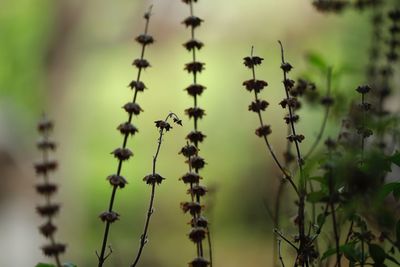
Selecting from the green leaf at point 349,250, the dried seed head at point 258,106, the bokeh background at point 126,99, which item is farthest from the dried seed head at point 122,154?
the bokeh background at point 126,99

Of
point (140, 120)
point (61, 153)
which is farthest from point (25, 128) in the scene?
point (140, 120)

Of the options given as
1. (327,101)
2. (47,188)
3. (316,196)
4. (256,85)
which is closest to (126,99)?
(327,101)

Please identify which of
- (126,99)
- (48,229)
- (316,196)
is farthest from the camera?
(126,99)

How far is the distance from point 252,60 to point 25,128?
727 centimetres

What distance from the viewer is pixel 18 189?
806 centimetres

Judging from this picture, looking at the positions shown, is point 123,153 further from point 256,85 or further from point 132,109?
point 256,85

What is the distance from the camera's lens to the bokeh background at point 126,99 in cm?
737

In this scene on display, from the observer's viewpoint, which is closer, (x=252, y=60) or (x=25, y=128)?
(x=252, y=60)

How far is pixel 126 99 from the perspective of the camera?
320 inches

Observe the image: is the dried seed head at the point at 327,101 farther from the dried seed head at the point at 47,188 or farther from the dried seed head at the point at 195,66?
the dried seed head at the point at 47,188

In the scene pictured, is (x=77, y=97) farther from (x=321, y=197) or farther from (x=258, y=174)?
(x=321, y=197)

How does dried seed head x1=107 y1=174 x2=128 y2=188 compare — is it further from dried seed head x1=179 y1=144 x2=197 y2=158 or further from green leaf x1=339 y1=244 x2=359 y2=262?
green leaf x1=339 y1=244 x2=359 y2=262

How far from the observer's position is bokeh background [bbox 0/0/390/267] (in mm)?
7371

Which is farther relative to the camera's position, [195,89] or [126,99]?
[126,99]
